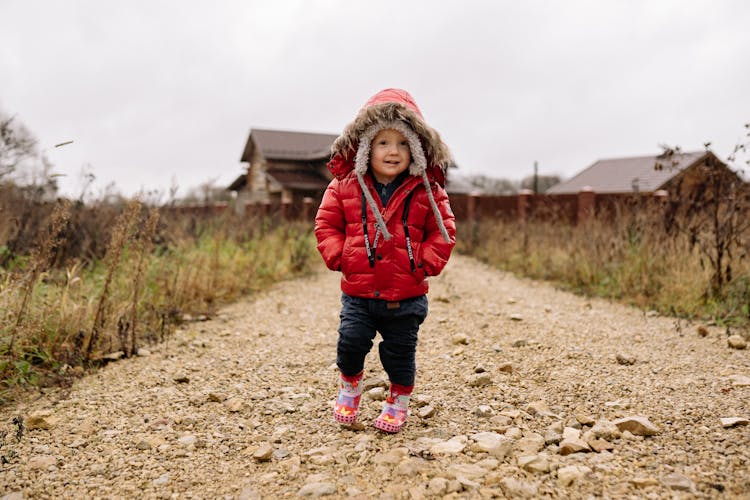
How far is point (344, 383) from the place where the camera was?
2.42m

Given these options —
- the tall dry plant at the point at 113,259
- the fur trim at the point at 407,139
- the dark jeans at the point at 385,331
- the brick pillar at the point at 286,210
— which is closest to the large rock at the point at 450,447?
the dark jeans at the point at 385,331

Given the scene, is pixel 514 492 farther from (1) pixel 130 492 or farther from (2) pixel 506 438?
(1) pixel 130 492

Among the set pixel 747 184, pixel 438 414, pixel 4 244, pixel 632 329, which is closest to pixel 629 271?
pixel 747 184

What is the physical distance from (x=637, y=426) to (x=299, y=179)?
21749 mm

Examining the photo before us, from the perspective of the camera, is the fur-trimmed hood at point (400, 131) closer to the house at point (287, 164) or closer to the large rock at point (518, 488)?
the large rock at point (518, 488)

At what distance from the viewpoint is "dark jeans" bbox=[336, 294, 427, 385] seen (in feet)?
7.59

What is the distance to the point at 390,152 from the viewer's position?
2.35 meters

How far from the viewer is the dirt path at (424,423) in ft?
5.92

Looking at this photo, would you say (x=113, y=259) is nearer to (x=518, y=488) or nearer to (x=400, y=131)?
(x=400, y=131)

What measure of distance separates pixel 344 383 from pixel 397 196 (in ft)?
2.87

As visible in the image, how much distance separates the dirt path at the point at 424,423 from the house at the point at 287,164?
18616 mm

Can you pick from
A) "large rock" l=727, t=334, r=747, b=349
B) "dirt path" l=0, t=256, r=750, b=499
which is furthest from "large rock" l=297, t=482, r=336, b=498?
"large rock" l=727, t=334, r=747, b=349

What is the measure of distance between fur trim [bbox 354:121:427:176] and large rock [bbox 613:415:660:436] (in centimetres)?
132

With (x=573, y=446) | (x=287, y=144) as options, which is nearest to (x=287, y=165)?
(x=287, y=144)
